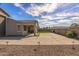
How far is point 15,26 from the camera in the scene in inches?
593

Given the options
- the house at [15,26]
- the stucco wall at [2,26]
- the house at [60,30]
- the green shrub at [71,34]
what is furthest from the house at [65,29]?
the stucco wall at [2,26]

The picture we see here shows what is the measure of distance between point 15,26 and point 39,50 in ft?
8.33

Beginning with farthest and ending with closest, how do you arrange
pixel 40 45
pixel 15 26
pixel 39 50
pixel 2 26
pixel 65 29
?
pixel 15 26, pixel 2 26, pixel 40 45, pixel 65 29, pixel 39 50

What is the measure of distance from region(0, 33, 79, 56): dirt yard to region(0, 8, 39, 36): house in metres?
0.34

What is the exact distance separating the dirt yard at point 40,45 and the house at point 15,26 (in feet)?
1.13

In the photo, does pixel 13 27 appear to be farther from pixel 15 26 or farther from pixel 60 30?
pixel 60 30

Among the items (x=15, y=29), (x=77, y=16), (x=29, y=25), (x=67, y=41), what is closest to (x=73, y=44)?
(x=67, y=41)

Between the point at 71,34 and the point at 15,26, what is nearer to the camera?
the point at 71,34

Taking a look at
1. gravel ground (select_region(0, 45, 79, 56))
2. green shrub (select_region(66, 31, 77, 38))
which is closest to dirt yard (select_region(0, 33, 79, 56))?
gravel ground (select_region(0, 45, 79, 56))

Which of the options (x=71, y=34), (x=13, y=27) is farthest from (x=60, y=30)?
(x=13, y=27)

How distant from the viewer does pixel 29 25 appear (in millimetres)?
13938

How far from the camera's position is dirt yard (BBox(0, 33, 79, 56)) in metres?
13.0

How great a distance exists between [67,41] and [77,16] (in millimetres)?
1341

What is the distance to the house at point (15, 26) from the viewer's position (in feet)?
44.8
